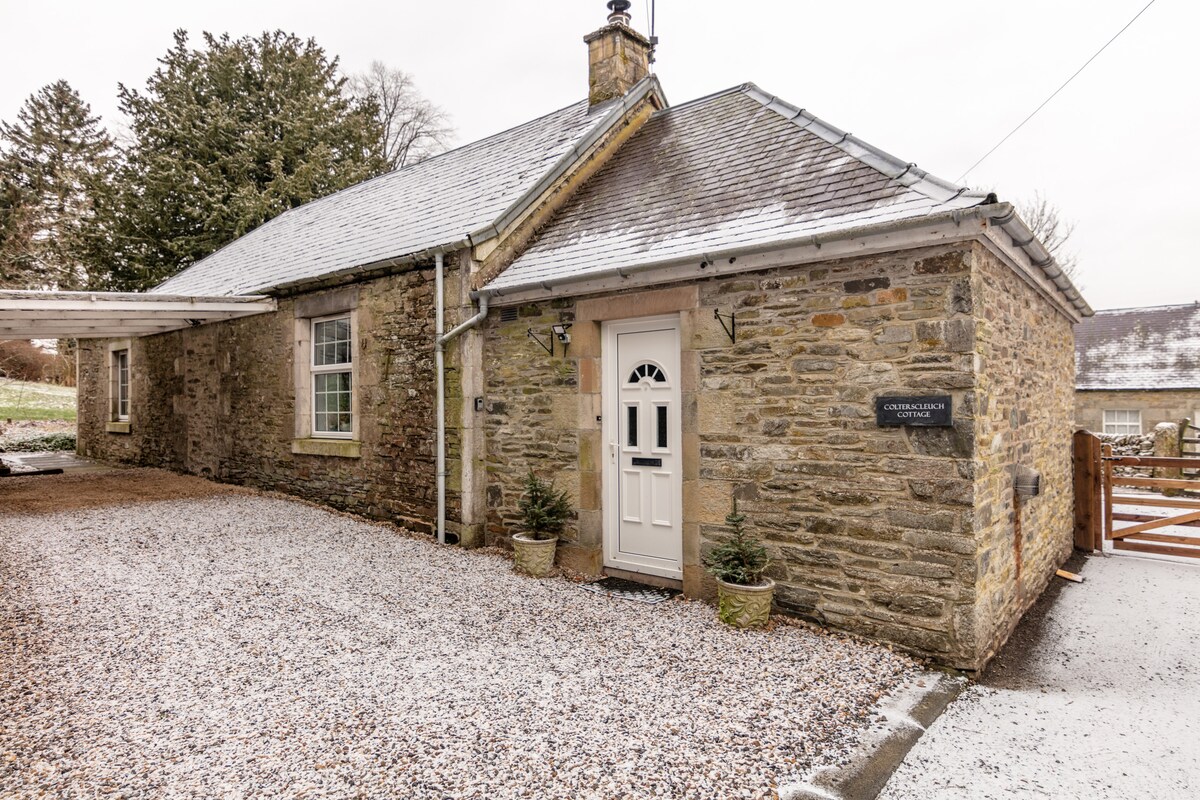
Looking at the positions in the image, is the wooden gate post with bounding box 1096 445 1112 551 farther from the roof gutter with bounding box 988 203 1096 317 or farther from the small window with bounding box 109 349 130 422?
the small window with bounding box 109 349 130 422

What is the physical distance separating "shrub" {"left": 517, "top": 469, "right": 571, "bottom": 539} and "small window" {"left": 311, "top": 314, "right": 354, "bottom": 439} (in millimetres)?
3775

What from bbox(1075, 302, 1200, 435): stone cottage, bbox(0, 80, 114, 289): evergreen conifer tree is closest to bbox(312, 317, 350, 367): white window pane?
bbox(0, 80, 114, 289): evergreen conifer tree

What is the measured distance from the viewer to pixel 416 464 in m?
7.95

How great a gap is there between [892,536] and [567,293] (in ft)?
12.3

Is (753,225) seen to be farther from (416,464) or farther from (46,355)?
(46,355)

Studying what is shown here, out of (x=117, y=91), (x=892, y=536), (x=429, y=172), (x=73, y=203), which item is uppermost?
(x=117, y=91)

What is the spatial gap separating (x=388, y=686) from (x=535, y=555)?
8.40ft

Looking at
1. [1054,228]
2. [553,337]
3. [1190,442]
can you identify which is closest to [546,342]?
[553,337]

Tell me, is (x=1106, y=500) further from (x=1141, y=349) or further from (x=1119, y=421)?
(x=1141, y=349)

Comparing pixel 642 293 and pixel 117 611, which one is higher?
pixel 642 293

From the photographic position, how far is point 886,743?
350 centimetres

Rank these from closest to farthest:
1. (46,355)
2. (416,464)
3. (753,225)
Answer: (753,225) → (416,464) → (46,355)

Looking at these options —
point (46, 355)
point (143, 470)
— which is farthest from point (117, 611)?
point (46, 355)

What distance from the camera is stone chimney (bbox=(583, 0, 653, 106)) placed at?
9.73m
